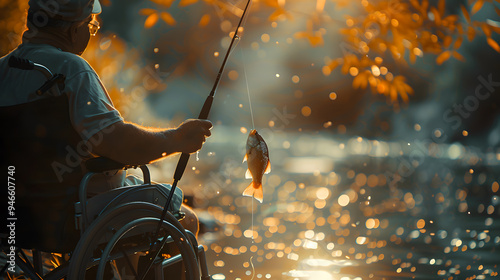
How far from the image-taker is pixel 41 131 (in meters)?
2.61

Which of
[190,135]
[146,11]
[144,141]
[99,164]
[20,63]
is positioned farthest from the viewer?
[146,11]

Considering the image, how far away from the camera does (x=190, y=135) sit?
9.71 ft

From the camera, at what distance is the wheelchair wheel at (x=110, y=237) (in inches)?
103

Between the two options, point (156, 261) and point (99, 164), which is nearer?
point (99, 164)

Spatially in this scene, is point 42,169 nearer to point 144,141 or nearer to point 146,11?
point 144,141

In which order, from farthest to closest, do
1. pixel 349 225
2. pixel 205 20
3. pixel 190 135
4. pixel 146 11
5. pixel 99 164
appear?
pixel 349 225 → pixel 205 20 → pixel 146 11 → pixel 190 135 → pixel 99 164

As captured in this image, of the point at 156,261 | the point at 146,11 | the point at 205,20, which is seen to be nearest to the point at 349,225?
the point at 205,20

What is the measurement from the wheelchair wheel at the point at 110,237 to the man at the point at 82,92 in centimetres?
18

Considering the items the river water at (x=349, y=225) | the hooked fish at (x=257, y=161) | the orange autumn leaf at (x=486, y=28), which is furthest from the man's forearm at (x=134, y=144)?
the orange autumn leaf at (x=486, y=28)

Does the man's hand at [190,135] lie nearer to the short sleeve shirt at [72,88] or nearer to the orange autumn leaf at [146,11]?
the short sleeve shirt at [72,88]

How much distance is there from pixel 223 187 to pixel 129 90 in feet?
13.7

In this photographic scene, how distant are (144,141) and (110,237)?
0.43 metres

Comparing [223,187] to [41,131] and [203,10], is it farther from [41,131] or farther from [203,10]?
[41,131]

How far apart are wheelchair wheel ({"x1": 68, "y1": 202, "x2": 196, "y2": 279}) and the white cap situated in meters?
0.85
